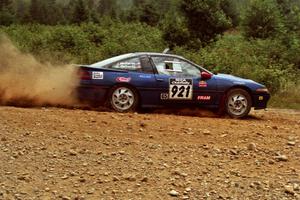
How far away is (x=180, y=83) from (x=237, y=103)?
4.68 feet

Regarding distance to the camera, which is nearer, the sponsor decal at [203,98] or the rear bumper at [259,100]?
the sponsor decal at [203,98]

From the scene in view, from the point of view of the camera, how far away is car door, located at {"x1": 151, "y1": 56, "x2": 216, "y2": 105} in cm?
1107

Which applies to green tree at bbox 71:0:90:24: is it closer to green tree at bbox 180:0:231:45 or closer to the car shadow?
green tree at bbox 180:0:231:45

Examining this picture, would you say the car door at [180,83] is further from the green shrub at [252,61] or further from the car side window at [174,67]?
the green shrub at [252,61]

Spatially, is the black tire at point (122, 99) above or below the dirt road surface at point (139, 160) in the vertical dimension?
above

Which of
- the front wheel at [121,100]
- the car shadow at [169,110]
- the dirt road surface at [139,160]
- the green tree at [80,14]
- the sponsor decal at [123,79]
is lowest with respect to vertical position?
the dirt road surface at [139,160]

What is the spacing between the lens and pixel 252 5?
91.6 ft

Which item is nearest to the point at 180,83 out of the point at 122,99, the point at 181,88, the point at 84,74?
the point at 181,88

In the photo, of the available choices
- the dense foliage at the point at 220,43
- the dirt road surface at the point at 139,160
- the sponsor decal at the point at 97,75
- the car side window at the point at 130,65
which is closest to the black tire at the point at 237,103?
the car side window at the point at 130,65

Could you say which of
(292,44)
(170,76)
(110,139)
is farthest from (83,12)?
(110,139)

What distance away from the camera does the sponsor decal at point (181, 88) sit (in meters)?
11.1

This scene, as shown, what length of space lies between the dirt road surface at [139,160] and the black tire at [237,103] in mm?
2485

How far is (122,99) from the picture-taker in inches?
425

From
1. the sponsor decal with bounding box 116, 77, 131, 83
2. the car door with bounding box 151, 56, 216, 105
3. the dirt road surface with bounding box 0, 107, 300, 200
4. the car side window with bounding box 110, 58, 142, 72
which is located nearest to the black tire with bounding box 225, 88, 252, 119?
the car door with bounding box 151, 56, 216, 105
